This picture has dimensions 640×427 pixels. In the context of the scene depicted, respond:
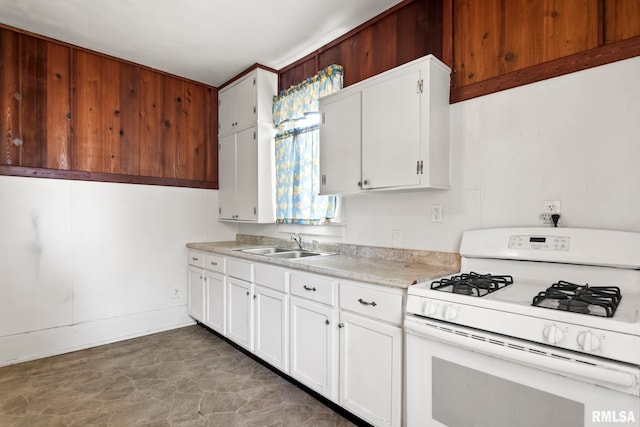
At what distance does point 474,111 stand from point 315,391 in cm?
204

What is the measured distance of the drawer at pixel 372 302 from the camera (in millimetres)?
1724

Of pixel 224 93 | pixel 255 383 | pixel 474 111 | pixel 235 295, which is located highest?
pixel 224 93

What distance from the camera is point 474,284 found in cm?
158

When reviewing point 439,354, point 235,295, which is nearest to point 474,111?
point 439,354

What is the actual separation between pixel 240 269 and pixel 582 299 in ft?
7.61

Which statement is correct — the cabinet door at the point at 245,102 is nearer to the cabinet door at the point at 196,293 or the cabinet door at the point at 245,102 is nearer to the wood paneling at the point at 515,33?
the cabinet door at the point at 196,293

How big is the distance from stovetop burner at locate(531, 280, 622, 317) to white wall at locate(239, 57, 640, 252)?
1.27ft

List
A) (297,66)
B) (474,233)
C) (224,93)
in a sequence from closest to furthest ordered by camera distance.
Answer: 1. (474,233)
2. (297,66)
3. (224,93)

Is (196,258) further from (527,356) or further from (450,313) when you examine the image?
(527,356)

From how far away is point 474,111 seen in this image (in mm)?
2068

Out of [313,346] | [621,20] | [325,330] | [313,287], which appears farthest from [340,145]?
[621,20]

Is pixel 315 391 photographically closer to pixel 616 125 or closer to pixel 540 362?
pixel 540 362

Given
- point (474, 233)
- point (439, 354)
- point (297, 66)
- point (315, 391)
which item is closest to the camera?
point (439, 354)

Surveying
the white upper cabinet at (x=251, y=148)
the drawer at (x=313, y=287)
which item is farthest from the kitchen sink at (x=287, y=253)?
the drawer at (x=313, y=287)
